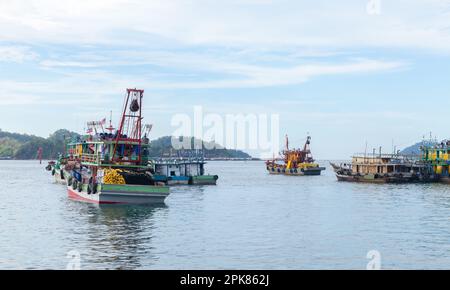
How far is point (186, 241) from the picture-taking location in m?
38.5

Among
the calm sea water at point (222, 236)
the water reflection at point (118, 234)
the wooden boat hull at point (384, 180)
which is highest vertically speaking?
the wooden boat hull at point (384, 180)

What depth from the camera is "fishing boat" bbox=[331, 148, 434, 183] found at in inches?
4914

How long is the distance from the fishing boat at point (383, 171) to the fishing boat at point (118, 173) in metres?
61.8

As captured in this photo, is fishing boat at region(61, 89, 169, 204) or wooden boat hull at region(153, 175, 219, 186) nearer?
fishing boat at region(61, 89, 169, 204)

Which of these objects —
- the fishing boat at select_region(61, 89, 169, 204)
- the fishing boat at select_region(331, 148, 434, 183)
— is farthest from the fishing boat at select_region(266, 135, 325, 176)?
the fishing boat at select_region(61, 89, 169, 204)

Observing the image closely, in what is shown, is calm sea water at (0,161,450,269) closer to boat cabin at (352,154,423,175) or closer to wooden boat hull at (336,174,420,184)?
wooden boat hull at (336,174,420,184)

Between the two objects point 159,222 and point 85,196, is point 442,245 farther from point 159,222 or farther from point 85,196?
point 85,196

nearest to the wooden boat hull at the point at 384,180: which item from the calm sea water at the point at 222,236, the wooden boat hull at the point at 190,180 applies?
the wooden boat hull at the point at 190,180

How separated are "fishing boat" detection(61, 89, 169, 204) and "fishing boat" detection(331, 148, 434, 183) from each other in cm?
6184

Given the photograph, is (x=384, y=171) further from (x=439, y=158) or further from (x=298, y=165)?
(x=298, y=165)

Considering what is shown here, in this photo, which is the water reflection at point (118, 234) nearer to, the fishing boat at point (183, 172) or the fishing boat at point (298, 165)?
the fishing boat at point (183, 172)

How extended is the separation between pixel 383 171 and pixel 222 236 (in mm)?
94495

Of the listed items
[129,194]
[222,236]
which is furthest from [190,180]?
[222,236]

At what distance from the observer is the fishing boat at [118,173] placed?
58.5 meters
